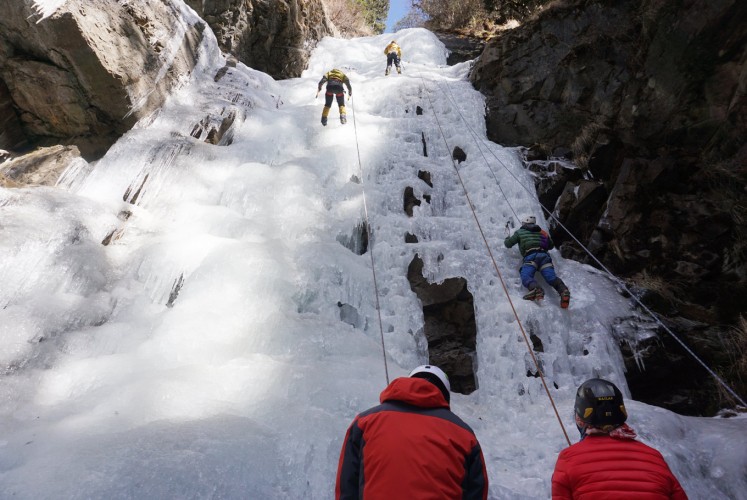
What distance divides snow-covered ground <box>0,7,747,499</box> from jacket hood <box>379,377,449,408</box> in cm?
123

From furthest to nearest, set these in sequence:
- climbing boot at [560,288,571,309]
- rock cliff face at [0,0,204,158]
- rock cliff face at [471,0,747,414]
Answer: rock cliff face at [0,0,204,158] < climbing boot at [560,288,571,309] < rock cliff face at [471,0,747,414]

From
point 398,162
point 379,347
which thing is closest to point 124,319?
point 379,347

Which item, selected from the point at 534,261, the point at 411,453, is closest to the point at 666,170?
the point at 534,261

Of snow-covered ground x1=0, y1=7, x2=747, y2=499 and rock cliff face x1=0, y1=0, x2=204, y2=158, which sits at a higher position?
rock cliff face x1=0, y1=0, x2=204, y2=158

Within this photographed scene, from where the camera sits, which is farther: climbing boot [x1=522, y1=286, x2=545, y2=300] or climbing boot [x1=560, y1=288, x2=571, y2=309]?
climbing boot [x1=522, y1=286, x2=545, y2=300]

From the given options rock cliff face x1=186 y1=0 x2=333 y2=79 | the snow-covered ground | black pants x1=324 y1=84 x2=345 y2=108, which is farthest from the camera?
Result: rock cliff face x1=186 y1=0 x2=333 y2=79

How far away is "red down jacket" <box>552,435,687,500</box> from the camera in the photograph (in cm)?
167

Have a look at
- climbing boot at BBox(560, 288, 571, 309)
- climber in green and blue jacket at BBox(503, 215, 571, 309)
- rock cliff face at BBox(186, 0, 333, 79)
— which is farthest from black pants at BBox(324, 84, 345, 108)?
Answer: climbing boot at BBox(560, 288, 571, 309)

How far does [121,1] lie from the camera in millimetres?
6453

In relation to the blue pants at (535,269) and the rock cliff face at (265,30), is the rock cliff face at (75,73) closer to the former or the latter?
the rock cliff face at (265,30)

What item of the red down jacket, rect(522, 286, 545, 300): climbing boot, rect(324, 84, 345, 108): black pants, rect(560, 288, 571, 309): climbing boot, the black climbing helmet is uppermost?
the black climbing helmet

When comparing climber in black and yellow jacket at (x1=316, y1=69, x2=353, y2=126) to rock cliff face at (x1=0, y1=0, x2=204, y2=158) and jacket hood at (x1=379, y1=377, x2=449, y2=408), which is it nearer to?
rock cliff face at (x1=0, y1=0, x2=204, y2=158)

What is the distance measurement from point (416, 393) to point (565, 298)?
3776 millimetres

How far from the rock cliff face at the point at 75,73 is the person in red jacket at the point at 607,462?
6853 mm
